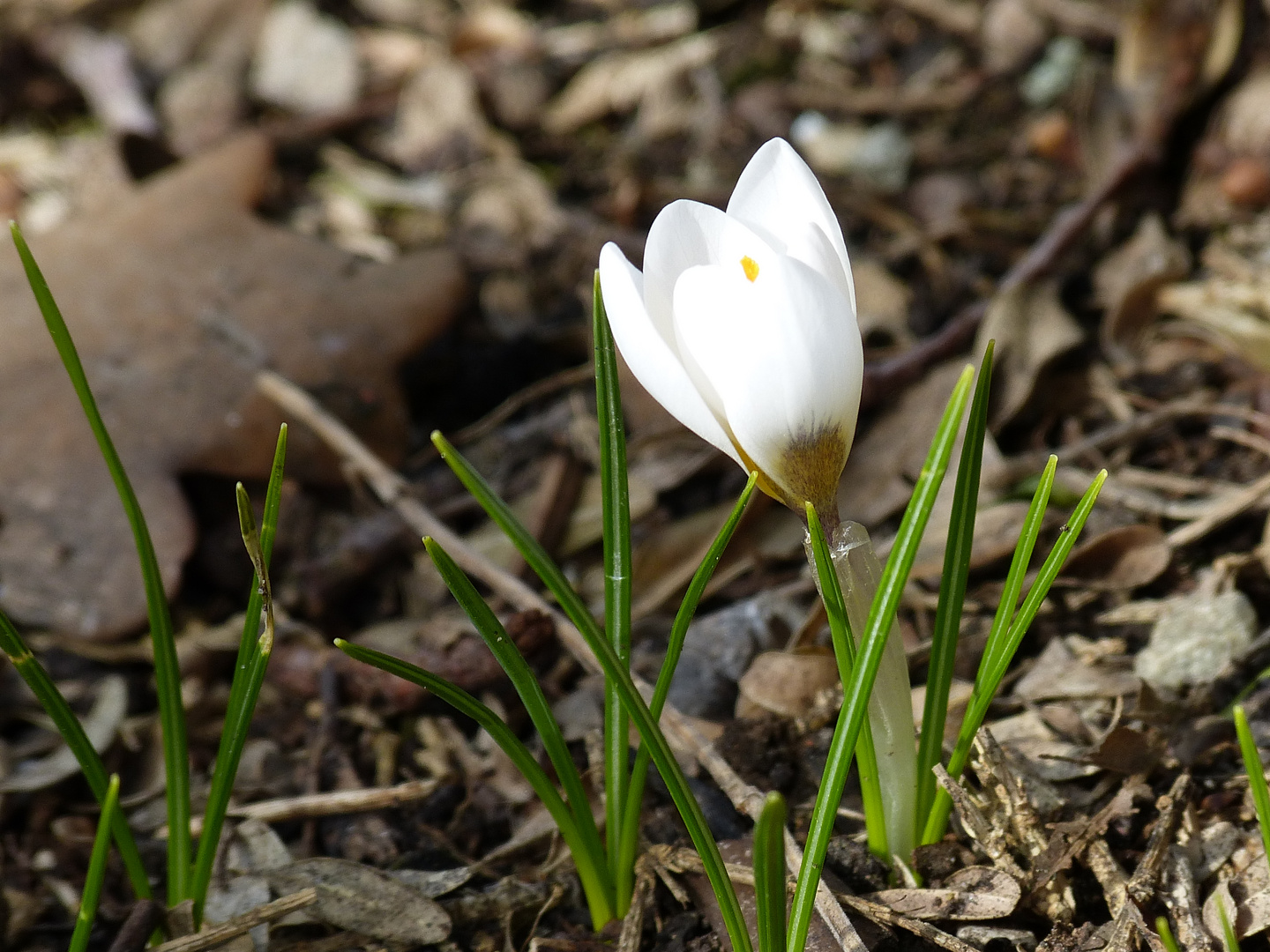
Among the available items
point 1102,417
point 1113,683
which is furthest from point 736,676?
point 1102,417

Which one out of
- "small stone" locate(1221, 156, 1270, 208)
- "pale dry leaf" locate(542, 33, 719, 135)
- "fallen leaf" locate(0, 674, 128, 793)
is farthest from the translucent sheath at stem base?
"pale dry leaf" locate(542, 33, 719, 135)

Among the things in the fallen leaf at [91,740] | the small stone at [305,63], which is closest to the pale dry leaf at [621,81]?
the small stone at [305,63]

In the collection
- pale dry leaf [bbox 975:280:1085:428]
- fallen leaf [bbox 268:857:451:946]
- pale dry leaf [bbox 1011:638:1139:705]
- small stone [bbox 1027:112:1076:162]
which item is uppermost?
small stone [bbox 1027:112:1076:162]

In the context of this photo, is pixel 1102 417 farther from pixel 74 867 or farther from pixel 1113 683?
pixel 74 867

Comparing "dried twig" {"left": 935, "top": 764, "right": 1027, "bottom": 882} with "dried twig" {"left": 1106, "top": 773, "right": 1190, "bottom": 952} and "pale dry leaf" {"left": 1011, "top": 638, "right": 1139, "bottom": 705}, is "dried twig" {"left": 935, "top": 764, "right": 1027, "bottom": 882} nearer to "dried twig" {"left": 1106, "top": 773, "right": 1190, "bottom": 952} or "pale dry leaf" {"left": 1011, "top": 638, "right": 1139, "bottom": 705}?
"dried twig" {"left": 1106, "top": 773, "right": 1190, "bottom": 952}

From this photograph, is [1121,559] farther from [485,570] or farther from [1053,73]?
[1053,73]
